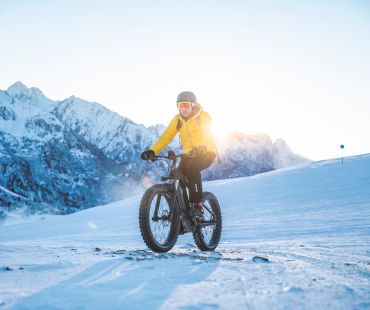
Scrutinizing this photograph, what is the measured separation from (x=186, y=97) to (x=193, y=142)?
0.77 meters

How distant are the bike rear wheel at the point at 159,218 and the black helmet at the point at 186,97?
151 cm

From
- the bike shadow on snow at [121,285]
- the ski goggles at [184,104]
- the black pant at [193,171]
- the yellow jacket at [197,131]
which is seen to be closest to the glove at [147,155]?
the yellow jacket at [197,131]

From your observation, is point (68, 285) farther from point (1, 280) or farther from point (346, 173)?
point (346, 173)

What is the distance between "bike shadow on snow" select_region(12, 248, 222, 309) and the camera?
92.1 inches

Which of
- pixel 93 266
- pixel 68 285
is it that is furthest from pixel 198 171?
pixel 68 285

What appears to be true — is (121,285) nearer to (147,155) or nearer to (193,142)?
(147,155)

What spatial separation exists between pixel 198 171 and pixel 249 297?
151 inches

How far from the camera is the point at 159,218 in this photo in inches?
219

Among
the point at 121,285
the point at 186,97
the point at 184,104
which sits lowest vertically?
the point at 121,285

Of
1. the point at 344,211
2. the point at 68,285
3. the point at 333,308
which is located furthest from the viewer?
the point at 344,211

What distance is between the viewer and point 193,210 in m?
6.18

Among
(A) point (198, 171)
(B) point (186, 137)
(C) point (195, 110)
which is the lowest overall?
(A) point (198, 171)

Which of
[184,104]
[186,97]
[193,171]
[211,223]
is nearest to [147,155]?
[193,171]

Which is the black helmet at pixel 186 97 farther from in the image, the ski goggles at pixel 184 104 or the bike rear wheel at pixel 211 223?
the bike rear wheel at pixel 211 223
